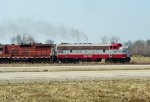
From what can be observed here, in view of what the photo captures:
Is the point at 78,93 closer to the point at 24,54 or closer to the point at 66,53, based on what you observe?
the point at 66,53

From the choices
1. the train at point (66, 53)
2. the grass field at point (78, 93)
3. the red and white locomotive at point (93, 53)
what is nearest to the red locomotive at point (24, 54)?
the train at point (66, 53)

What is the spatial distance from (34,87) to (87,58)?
150ft

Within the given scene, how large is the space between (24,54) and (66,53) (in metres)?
7.19

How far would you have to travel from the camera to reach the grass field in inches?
633

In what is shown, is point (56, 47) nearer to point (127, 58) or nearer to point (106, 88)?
point (127, 58)

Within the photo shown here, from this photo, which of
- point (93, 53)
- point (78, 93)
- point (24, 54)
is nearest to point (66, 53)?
point (93, 53)

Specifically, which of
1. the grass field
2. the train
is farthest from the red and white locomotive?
the grass field

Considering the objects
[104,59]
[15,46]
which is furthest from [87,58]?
[15,46]

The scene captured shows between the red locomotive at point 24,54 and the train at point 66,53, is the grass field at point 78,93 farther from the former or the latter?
the red locomotive at point 24,54

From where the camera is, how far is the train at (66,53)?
63.5 meters

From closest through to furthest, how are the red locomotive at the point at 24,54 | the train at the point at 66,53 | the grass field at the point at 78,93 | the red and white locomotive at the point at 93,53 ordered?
the grass field at the point at 78,93 < the red and white locomotive at the point at 93,53 < the train at the point at 66,53 < the red locomotive at the point at 24,54

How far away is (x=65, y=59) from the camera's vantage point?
64.9 meters

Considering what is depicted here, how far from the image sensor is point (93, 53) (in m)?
64.1

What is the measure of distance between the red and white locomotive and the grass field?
43693 mm
